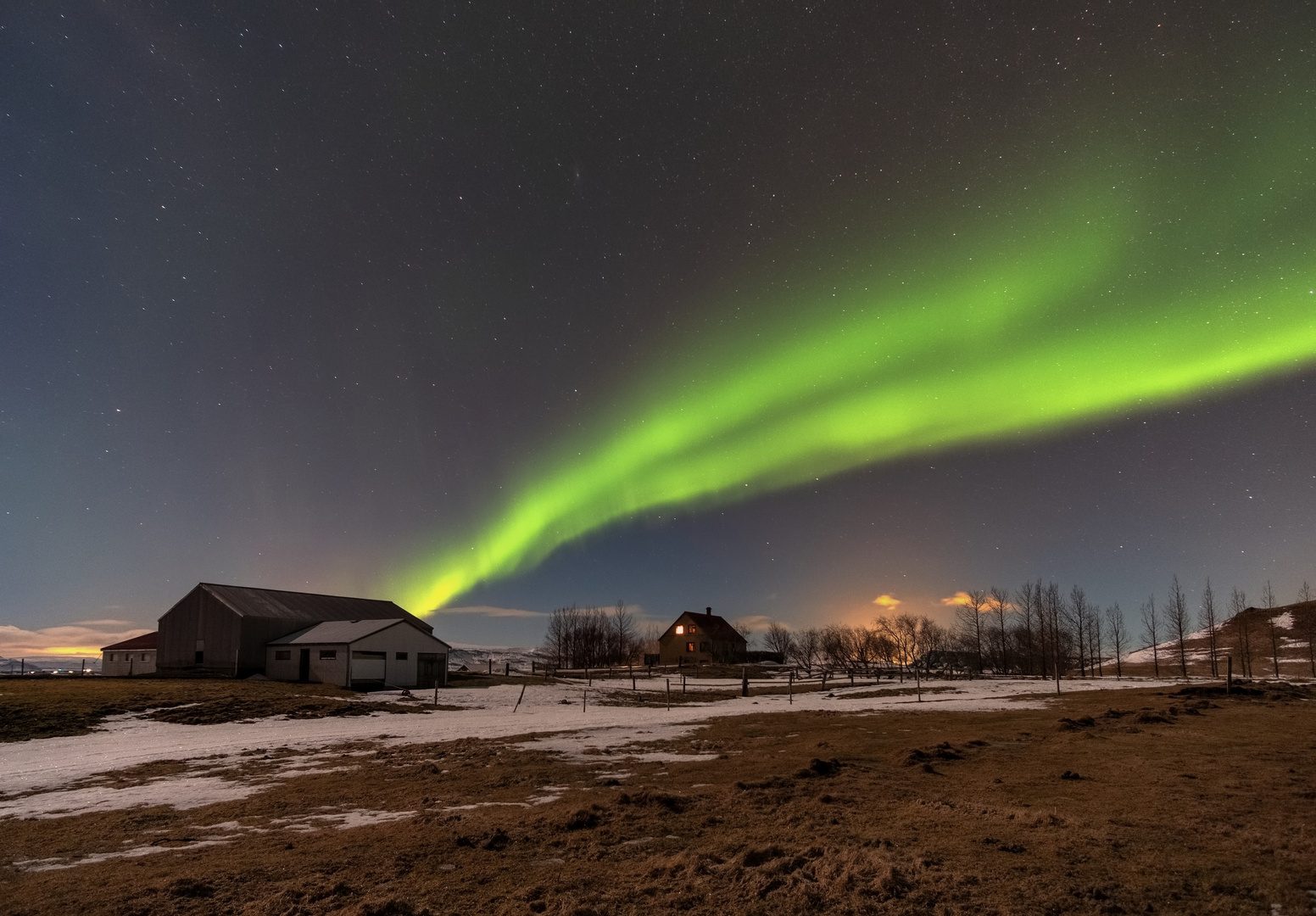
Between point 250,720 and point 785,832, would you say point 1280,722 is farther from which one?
point 250,720

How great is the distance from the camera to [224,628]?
7150 centimetres

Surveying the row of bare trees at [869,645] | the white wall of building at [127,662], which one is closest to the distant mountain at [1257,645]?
the row of bare trees at [869,645]

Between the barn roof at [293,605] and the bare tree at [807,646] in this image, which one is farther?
the bare tree at [807,646]

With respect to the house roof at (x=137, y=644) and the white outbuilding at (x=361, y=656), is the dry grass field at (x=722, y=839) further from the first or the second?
the house roof at (x=137, y=644)

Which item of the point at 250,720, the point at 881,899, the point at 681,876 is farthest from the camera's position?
the point at 250,720

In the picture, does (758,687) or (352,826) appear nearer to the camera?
(352,826)

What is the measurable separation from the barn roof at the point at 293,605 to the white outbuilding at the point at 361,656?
405 centimetres

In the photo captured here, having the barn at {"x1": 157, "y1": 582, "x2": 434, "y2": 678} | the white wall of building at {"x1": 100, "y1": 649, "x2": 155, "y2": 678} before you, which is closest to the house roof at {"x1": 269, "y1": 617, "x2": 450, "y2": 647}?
the barn at {"x1": 157, "y1": 582, "x2": 434, "y2": 678}

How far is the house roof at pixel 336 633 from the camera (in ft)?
212

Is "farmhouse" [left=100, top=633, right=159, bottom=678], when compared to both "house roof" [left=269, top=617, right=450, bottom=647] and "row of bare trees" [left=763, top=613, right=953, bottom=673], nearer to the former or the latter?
"house roof" [left=269, top=617, right=450, bottom=647]

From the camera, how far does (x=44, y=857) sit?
12312 mm

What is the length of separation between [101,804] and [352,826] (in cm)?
800

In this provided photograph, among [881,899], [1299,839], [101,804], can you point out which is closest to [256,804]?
[101,804]

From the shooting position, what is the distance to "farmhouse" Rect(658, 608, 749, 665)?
142 m
